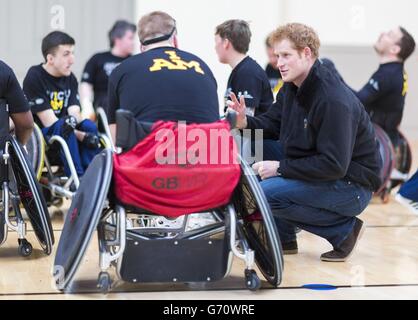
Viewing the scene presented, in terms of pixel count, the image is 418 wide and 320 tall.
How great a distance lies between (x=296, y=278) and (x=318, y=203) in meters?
0.40

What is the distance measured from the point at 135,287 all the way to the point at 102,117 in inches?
142

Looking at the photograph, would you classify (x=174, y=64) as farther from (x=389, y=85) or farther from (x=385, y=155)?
(x=389, y=85)

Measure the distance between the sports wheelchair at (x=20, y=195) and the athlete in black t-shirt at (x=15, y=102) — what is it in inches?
1.7

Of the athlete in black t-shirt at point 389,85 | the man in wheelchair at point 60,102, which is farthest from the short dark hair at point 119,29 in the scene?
the athlete in black t-shirt at point 389,85

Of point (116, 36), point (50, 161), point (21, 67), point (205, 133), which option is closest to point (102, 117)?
point (116, 36)

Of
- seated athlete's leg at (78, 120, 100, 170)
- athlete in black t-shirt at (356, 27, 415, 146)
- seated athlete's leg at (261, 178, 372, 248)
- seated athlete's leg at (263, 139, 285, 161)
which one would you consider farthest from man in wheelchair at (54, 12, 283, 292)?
athlete in black t-shirt at (356, 27, 415, 146)

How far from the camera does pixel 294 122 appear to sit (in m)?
3.86

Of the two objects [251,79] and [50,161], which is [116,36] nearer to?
[50,161]

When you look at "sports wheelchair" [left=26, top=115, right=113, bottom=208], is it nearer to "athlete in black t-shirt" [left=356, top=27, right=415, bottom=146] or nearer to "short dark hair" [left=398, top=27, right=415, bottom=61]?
"athlete in black t-shirt" [left=356, top=27, right=415, bottom=146]

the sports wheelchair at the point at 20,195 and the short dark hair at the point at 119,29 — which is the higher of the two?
the short dark hair at the point at 119,29

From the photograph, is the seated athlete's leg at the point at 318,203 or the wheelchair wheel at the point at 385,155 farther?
the wheelchair wheel at the point at 385,155

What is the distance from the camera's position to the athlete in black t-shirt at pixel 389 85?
21.1ft

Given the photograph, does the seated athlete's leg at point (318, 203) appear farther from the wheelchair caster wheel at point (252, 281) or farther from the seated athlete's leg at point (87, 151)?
the seated athlete's leg at point (87, 151)

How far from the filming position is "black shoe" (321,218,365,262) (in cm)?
396
